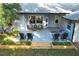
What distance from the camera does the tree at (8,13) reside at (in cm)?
262

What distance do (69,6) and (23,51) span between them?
650 mm

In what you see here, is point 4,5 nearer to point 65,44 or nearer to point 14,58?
point 14,58

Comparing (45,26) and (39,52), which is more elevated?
(45,26)

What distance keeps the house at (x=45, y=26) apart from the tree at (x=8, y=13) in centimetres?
5

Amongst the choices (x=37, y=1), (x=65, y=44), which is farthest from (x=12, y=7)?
(x=65, y=44)

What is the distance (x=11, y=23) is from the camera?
264cm

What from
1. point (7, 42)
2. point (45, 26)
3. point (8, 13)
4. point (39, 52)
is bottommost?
point (39, 52)

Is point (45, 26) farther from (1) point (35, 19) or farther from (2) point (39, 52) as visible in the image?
(2) point (39, 52)

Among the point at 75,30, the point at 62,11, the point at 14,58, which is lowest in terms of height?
the point at 14,58

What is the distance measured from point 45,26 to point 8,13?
395mm

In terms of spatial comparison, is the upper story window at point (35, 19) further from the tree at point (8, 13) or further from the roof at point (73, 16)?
A: the roof at point (73, 16)

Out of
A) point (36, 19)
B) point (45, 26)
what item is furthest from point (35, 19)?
point (45, 26)

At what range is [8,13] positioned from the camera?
104 inches

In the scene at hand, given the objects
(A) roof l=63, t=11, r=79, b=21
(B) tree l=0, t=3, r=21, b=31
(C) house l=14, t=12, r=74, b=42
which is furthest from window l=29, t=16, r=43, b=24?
(A) roof l=63, t=11, r=79, b=21
